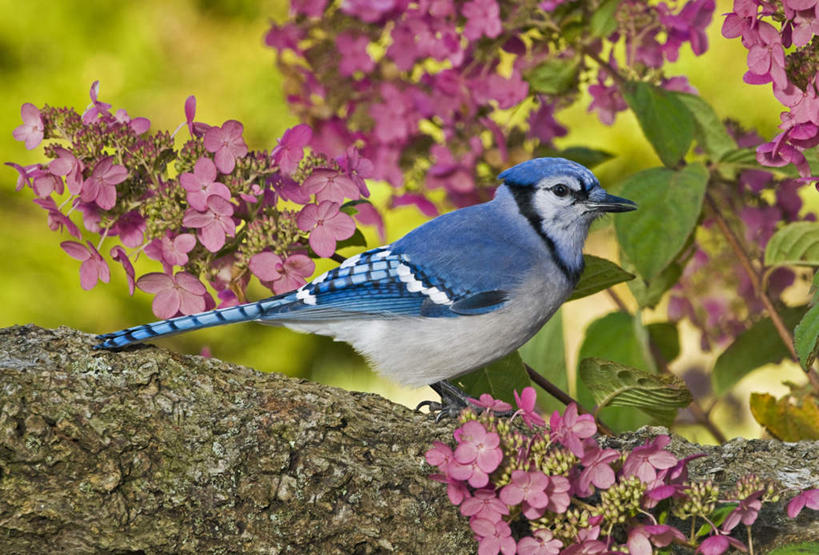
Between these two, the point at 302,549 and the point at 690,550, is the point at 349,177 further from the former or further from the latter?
the point at 690,550

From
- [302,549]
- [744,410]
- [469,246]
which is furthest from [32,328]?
[744,410]

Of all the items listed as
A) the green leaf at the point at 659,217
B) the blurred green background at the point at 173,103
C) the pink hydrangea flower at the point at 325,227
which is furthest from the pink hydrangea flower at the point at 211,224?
the blurred green background at the point at 173,103

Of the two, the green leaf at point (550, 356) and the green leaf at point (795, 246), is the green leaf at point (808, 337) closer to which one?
the green leaf at point (795, 246)

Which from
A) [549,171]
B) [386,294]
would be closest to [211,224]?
[386,294]

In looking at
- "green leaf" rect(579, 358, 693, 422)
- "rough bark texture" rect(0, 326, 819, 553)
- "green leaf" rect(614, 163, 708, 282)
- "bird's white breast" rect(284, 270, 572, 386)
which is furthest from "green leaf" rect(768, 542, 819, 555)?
"green leaf" rect(614, 163, 708, 282)

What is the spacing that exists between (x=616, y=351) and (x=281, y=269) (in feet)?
3.10

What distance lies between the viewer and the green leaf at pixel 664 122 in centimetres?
201

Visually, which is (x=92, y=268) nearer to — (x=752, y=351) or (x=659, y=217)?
(x=659, y=217)

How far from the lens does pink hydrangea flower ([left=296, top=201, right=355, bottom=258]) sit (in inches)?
62.4

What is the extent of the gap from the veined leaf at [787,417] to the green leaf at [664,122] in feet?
1.68

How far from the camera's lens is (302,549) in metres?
1.34

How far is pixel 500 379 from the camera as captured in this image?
1.85 m

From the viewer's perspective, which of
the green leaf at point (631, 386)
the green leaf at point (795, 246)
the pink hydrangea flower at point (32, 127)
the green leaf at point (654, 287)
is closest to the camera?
the pink hydrangea flower at point (32, 127)

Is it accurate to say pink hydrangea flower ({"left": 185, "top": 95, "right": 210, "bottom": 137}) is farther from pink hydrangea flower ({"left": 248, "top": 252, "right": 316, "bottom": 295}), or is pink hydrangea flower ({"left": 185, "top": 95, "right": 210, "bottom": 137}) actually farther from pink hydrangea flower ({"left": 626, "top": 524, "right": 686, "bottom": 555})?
pink hydrangea flower ({"left": 626, "top": 524, "right": 686, "bottom": 555})
